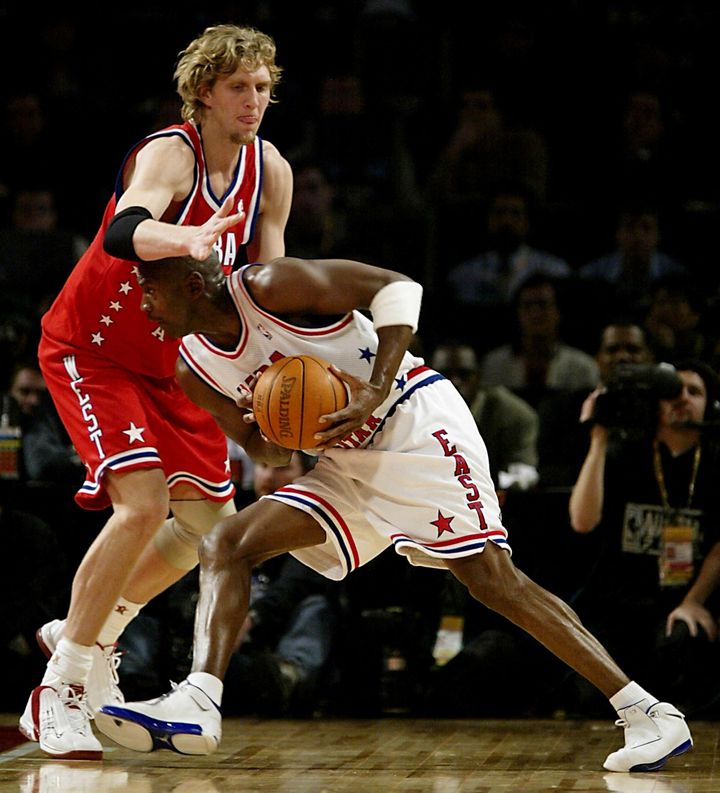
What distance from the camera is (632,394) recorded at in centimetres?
514

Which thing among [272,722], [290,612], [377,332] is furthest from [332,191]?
[377,332]

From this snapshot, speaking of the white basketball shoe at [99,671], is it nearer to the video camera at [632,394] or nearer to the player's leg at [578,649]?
the player's leg at [578,649]

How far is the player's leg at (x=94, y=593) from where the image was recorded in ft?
13.3

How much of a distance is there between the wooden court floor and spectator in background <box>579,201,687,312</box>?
11.6 feet

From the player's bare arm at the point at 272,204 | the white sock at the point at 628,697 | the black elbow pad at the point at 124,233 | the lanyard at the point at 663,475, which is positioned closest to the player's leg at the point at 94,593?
the black elbow pad at the point at 124,233

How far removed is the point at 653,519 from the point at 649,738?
6.29 feet

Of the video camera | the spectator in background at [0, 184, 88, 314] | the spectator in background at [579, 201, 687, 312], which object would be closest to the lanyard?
the video camera

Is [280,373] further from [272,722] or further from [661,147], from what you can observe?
[661,147]

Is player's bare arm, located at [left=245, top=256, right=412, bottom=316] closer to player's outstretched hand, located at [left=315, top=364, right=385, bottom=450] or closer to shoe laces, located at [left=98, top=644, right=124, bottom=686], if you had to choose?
player's outstretched hand, located at [left=315, top=364, right=385, bottom=450]

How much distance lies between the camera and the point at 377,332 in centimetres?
376

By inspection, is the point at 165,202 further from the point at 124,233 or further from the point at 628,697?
the point at 628,697

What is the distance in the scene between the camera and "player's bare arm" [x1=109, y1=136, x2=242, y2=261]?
3568 mm

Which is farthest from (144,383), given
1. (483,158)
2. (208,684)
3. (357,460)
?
(483,158)

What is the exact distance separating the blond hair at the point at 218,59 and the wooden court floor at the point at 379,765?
2.01 m
